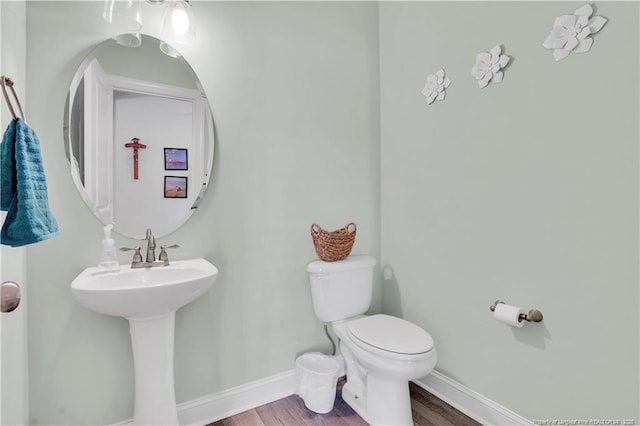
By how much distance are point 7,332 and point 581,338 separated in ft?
6.82

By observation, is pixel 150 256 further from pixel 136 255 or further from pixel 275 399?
pixel 275 399

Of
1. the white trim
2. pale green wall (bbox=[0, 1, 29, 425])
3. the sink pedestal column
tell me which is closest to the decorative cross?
pale green wall (bbox=[0, 1, 29, 425])

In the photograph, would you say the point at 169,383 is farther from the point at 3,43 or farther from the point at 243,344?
the point at 3,43

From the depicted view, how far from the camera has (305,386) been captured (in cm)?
174

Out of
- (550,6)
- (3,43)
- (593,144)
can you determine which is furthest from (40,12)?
(593,144)

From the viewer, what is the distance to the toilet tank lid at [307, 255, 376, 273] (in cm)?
179

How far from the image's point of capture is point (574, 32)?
1263mm

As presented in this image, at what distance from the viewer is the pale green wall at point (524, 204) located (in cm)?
119

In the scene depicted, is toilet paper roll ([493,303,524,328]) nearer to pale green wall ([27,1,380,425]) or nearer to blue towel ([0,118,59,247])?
pale green wall ([27,1,380,425])

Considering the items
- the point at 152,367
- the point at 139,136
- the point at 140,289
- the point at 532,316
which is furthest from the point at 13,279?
the point at 532,316

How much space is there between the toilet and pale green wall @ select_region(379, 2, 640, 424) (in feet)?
1.14

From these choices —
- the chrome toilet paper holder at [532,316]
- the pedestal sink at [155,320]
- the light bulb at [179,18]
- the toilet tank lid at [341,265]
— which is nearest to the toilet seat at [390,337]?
the toilet tank lid at [341,265]

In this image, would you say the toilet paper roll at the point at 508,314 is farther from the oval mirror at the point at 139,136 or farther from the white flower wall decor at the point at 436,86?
the oval mirror at the point at 139,136

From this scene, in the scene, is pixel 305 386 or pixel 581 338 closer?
pixel 581 338
